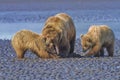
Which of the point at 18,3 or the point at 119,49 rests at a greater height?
the point at 18,3

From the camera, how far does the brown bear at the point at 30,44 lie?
13.2 m

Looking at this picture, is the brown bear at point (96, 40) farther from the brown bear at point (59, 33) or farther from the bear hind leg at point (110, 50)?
the brown bear at point (59, 33)

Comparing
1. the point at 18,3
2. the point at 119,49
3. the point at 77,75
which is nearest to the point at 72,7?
the point at 18,3

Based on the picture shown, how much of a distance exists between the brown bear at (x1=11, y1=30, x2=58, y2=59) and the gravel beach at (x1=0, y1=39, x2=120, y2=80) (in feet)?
0.63

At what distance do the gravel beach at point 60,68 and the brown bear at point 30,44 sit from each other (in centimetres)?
19

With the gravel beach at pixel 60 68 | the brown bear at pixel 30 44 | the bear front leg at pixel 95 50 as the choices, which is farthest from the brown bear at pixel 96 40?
the brown bear at pixel 30 44

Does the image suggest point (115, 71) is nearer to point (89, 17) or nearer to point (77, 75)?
point (77, 75)

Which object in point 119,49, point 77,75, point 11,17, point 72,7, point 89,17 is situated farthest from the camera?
point 72,7

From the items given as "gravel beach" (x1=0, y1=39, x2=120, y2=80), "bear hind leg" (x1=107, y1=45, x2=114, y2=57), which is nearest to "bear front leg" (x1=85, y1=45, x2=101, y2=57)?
"gravel beach" (x1=0, y1=39, x2=120, y2=80)

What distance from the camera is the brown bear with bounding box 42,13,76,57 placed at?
1292 centimetres

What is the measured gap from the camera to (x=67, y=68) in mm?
11922

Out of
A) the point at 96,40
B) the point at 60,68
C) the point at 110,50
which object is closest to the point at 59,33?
the point at 96,40

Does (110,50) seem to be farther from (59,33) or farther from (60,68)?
(60,68)

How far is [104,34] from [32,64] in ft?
6.68
